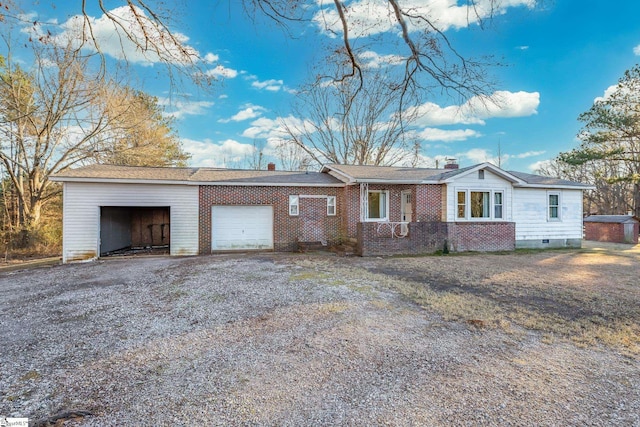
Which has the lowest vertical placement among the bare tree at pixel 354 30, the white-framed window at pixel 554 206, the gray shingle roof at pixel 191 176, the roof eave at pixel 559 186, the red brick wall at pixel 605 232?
the red brick wall at pixel 605 232

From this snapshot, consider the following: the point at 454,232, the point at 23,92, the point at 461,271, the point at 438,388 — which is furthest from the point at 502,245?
the point at 23,92

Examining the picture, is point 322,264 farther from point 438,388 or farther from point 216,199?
point 438,388

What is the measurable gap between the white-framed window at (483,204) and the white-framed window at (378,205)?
2862 millimetres

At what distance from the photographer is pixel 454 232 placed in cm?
1245

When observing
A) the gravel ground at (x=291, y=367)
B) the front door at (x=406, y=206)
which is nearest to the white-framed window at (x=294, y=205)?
the front door at (x=406, y=206)

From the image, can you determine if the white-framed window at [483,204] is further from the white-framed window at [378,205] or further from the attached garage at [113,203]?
the attached garage at [113,203]

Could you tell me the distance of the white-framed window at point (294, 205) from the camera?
42.9ft

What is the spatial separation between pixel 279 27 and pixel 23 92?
17.1 meters

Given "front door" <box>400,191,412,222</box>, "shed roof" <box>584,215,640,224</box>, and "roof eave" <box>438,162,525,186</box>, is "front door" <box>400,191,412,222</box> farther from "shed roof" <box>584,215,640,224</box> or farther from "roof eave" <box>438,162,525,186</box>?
"shed roof" <box>584,215,640,224</box>

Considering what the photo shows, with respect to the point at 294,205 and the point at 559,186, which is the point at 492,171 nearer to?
the point at 559,186

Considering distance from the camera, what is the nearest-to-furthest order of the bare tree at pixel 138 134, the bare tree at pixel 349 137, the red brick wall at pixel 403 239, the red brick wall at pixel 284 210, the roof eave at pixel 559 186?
the red brick wall at pixel 403 239, the red brick wall at pixel 284 210, the roof eave at pixel 559 186, the bare tree at pixel 138 134, the bare tree at pixel 349 137

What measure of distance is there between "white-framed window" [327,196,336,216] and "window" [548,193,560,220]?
9.37 metres

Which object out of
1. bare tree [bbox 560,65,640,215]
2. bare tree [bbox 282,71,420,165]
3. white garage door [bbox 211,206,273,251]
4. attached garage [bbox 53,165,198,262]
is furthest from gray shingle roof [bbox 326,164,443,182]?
bare tree [bbox 560,65,640,215]

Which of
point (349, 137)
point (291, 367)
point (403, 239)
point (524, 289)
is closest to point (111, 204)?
point (403, 239)
